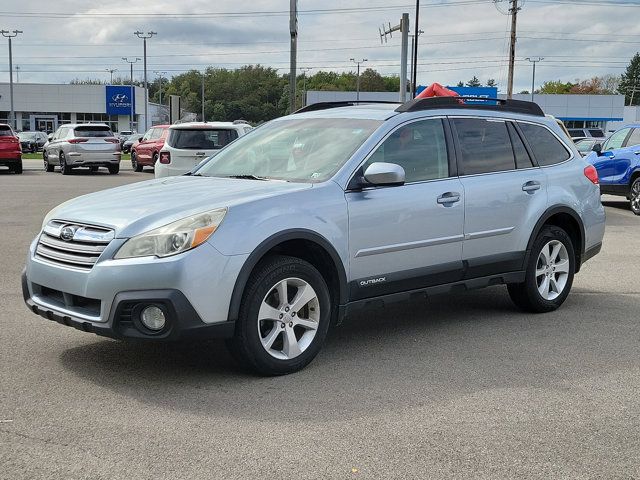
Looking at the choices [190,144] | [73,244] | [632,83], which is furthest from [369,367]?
[632,83]

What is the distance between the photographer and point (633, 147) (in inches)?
615

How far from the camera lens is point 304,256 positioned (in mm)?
5164

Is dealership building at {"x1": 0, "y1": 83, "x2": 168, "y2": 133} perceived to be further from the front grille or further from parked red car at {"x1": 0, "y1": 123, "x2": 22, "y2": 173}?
the front grille

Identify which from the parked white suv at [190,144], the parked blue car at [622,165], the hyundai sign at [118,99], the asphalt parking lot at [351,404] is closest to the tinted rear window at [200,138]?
the parked white suv at [190,144]

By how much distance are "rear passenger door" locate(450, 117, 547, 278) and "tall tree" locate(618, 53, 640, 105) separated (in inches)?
6955

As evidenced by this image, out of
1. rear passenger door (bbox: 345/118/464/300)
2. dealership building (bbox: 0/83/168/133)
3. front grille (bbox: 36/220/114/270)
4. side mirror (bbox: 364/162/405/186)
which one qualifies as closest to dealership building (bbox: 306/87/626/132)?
dealership building (bbox: 0/83/168/133)

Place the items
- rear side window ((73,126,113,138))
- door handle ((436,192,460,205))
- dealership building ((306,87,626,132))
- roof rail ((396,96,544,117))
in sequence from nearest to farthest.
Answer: door handle ((436,192,460,205)) → roof rail ((396,96,544,117)) → rear side window ((73,126,113,138)) → dealership building ((306,87,626,132))

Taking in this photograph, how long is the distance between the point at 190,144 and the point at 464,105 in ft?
29.9

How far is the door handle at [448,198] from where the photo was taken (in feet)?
18.8

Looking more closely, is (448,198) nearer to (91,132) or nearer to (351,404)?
(351,404)

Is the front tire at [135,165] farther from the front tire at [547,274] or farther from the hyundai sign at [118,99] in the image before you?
the hyundai sign at [118,99]

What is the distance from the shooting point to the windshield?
215 inches

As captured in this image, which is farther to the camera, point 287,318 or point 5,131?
point 5,131

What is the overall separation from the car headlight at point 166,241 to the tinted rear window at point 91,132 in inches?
906
